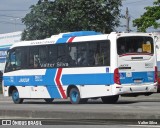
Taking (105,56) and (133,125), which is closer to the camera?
(133,125)

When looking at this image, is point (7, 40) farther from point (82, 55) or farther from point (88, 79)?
point (88, 79)

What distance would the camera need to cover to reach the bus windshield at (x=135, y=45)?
22719 millimetres

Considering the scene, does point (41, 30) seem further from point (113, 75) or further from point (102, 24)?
point (113, 75)

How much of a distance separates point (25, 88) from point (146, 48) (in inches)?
264

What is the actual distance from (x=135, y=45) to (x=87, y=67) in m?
2.28

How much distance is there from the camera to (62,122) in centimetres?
1453

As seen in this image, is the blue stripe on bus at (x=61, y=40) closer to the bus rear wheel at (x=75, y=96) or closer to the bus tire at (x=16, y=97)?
the bus rear wheel at (x=75, y=96)

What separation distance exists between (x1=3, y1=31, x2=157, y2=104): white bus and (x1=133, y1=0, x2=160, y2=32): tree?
14.6m

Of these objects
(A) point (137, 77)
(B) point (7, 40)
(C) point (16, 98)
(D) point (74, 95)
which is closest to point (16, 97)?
(C) point (16, 98)

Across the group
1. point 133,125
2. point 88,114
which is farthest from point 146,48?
point 133,125

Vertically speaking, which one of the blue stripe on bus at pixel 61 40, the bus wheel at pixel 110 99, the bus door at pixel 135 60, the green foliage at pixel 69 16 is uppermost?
the green foliage at pixel 69 16

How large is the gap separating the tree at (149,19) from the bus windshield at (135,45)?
15650 mm

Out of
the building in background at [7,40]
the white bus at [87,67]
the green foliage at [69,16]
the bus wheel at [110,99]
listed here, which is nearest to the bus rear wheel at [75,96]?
the white bus at [87,67]

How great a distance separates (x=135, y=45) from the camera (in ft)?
75.9
